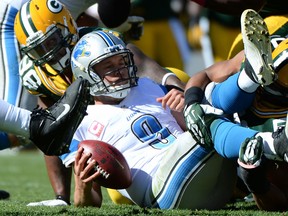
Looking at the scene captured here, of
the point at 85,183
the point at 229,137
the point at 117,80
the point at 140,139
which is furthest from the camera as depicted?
the point at 117,80

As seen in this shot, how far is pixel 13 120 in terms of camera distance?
3840 mm

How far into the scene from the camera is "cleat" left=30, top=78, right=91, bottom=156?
3.81 meters

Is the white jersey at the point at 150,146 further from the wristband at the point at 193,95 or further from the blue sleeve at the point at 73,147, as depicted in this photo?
the wristband at the point at 193,95

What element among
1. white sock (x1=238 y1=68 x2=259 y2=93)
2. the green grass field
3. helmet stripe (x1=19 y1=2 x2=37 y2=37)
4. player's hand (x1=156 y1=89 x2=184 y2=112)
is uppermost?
helmet stripe (x1=19 y1=2 x2=37 y2=37)

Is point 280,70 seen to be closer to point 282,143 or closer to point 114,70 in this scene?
point 282,143

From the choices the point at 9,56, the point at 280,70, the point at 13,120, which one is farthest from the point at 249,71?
the point at 9,56

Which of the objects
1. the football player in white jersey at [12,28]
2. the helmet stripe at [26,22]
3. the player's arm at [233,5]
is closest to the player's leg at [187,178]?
the player's arm at [233,5]

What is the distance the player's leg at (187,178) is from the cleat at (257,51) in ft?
1.28

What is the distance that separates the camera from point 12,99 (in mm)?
5062

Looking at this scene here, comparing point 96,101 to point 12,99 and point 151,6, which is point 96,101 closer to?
point 12,99

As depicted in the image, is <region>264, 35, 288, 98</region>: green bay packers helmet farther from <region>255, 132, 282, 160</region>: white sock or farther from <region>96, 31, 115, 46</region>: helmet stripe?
<region>96, 31, 115, 46</region>: helmet stripe

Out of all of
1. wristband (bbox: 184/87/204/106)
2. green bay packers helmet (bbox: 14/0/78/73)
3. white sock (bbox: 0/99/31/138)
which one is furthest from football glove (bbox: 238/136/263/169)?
green bay packers helmet (bbox: 14/0/78/73)

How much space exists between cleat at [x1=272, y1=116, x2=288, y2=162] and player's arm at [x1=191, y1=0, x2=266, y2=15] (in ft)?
3.81

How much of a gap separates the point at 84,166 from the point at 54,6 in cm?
127
